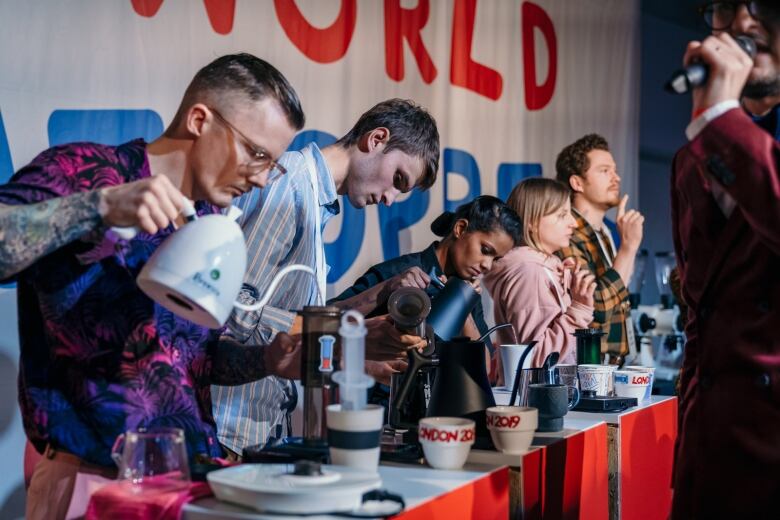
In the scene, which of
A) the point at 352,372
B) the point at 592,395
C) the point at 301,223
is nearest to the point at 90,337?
the point at 352,372

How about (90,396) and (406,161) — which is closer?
(90,396)

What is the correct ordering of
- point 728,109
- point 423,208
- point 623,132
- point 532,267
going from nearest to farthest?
point 728,109 < point 532,267 < point 423,208 < point 623,132

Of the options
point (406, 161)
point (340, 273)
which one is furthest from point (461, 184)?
point (406, 161)

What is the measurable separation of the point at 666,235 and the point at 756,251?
18.2 feet

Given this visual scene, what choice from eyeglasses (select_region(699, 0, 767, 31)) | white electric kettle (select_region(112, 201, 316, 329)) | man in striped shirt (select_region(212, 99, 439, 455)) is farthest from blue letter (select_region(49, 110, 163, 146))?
eyeglasses (select_region(699, 0, 767, 31))

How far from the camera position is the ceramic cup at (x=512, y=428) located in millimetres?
1592

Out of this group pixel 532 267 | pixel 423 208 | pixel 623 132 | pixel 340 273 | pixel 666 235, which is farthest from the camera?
pixel 666 235

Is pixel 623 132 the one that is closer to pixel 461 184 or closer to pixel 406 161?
pixel 461 184

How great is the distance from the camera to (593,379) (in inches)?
91.7

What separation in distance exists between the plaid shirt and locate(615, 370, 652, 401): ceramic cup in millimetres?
837

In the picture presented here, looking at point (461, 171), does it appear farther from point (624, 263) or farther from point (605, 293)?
point (605, 293)

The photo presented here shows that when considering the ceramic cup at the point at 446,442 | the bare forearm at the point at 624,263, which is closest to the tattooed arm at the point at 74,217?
the ceramic cup at the point at 446,442

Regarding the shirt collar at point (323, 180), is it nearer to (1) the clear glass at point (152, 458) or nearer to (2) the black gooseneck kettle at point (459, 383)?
(2) the black gooseneck kettle at point (459, 383)

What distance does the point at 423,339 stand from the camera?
176 cm
